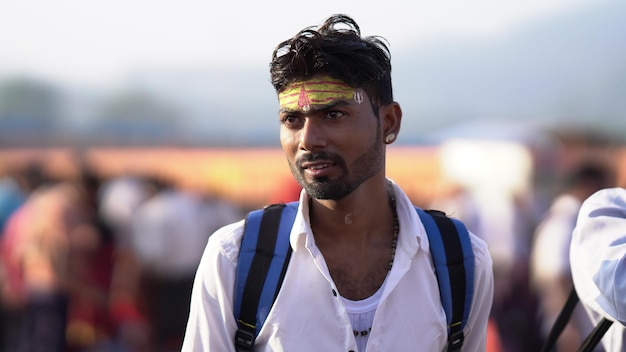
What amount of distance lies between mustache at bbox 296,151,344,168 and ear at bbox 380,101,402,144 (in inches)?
10.4

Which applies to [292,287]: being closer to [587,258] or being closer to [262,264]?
[262,264]

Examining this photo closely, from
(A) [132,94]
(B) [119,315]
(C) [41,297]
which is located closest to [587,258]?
(C) [41,297]

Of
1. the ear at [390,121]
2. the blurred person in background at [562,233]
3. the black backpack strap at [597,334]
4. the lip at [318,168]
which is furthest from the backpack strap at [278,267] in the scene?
the blurred person in background at [562,233]

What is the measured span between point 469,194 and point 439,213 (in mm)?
8279

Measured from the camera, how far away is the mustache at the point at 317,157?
3314 millimetres

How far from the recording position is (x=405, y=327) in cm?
327

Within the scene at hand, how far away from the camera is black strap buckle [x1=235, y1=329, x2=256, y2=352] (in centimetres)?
324

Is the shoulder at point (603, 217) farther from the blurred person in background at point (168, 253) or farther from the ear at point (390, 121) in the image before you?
the blurred person in background at point (168, 253)

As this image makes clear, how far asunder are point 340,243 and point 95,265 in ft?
23.0

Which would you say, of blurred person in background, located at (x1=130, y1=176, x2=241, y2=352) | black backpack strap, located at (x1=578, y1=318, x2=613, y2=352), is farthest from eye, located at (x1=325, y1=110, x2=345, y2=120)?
blurred person in background, located at (x1=130, y1=176, x2=241, y2=352)

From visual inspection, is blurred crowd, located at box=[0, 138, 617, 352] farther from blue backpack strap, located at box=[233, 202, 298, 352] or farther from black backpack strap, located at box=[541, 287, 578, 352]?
blue backpack strap, located at box=[233, 202, 298, 352]

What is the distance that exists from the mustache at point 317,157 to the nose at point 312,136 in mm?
20

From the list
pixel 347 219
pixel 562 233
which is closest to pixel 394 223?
pixel 347 219

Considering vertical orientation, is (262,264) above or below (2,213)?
above
